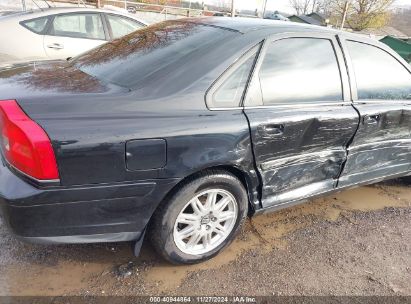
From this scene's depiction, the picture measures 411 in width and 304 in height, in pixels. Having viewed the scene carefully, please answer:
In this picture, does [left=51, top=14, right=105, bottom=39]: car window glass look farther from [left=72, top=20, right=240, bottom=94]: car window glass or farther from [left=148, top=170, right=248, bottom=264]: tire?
[left=148, top=170, right=248, bottom=264]: tire

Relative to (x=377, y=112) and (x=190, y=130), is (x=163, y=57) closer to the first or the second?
(x=190, y=130)

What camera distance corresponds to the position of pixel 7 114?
1.99 metres

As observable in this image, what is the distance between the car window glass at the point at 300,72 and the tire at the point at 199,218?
68 cm

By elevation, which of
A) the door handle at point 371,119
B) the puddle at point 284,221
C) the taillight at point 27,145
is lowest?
the puddle at point 284,221

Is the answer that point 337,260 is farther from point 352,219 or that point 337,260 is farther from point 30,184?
point 30,184

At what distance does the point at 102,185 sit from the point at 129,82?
694 millimetres

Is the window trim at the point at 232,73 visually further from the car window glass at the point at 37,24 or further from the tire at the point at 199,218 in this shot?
the car window glass at the point at 37,24

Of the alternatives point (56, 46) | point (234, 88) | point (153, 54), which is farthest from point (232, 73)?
point (56, 46)

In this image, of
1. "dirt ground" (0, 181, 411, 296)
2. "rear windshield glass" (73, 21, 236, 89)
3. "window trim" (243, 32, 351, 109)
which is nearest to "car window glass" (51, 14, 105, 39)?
"rear windshield glass" (73, 21, 236, 89)

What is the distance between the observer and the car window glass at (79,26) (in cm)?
604

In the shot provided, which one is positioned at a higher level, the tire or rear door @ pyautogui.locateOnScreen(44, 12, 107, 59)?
rear door @ pyautogui.locateOnScreen(44, 12, 107, 59)

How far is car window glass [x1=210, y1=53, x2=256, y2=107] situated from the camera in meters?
2.42

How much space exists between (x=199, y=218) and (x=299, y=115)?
1.01 metres

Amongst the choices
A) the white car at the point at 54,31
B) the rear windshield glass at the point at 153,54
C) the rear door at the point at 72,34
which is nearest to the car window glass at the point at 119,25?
the white car at the point at 54,31
